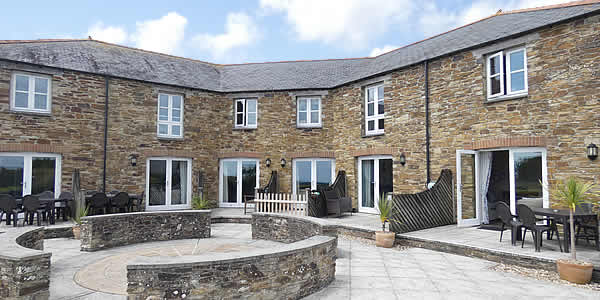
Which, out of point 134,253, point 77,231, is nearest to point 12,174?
point 77,231

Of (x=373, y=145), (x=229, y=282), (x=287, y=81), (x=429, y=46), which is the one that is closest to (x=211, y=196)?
(x=287, y=81)

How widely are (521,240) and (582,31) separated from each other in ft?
14.7

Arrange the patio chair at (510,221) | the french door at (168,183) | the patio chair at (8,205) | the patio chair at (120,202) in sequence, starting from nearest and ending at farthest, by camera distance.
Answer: the patio chair at (510,221)
the patio chair at (8,205)
the patio chair at (120,202)
the french door at (168,183)

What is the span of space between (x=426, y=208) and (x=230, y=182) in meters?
8.33

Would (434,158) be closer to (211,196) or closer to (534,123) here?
(534,123)

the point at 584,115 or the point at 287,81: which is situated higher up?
the point at 287,81

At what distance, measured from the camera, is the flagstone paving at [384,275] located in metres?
4.96

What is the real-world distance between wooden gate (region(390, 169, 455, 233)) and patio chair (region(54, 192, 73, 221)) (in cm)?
921

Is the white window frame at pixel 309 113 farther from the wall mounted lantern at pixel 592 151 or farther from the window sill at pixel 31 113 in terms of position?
the wall mounted lantern at pixel 592 151

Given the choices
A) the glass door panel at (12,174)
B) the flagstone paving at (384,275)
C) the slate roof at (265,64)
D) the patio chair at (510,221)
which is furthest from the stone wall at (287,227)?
the glass door panel at (12,174)

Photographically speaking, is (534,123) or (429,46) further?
(429,46)

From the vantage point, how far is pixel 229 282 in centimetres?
421

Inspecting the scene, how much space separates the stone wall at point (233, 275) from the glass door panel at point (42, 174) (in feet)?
30.9

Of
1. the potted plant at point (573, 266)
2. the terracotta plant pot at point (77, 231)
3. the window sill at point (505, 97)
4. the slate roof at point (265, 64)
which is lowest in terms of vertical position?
the terracotta plant pot at point (77, 231)
